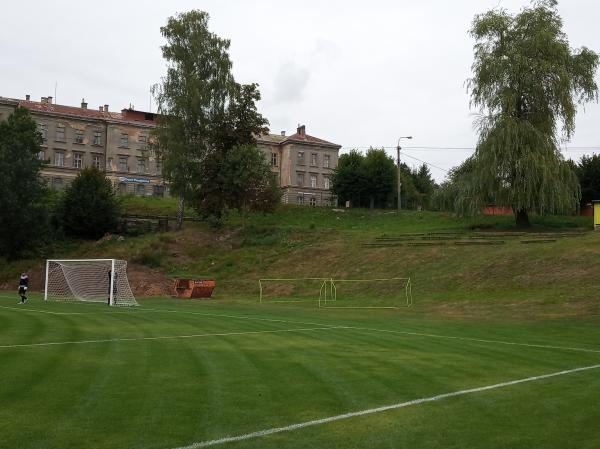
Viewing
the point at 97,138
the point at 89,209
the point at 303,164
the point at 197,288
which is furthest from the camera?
the point at 303,164

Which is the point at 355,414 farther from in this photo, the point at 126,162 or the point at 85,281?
the point at 126,162

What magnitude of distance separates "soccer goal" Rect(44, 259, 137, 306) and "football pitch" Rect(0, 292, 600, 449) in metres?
18.5

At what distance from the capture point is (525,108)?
49.3m

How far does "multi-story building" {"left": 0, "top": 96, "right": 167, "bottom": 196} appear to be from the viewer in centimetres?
9294

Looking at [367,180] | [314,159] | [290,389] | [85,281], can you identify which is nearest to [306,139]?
[314,159]

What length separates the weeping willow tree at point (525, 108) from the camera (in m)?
46.1

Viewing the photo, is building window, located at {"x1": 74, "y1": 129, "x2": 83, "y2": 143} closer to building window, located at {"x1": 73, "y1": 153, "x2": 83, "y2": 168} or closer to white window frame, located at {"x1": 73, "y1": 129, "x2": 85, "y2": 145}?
white window frame, located at {"x1": 73, "y1": 129, "x2": 85, "y2": 145}

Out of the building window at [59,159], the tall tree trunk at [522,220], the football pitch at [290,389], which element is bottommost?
the football pitch at [290,389]

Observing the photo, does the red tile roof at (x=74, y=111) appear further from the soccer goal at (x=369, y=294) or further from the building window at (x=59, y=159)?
the soccer goal at (x=369, y=294)

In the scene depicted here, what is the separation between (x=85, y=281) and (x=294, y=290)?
575 inches

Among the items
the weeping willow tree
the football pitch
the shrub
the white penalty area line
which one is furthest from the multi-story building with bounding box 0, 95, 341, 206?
the white penalty area line

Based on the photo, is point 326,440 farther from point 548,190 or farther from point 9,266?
point 9,266

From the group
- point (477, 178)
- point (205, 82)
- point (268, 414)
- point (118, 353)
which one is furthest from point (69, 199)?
point (268, 414)

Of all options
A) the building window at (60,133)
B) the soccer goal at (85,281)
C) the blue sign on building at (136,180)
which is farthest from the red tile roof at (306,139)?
the soccer goal at (85,281)
